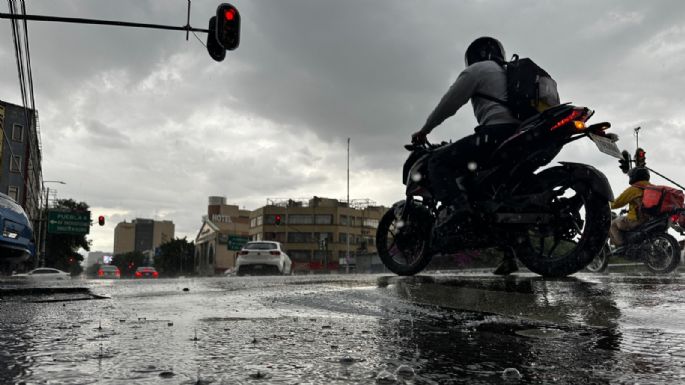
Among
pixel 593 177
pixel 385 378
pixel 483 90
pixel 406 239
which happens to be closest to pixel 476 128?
pixel 483 90

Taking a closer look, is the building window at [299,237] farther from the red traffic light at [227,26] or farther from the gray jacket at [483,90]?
the gray jacket at [483,90]

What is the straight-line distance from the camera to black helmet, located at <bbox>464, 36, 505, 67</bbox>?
5.36 meters

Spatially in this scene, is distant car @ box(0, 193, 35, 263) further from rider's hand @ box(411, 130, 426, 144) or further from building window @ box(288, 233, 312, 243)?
building window @ box(288, 233, 312, 243)

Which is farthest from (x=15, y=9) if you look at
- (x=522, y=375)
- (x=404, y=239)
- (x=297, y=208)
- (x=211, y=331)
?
(x=297, y=208)

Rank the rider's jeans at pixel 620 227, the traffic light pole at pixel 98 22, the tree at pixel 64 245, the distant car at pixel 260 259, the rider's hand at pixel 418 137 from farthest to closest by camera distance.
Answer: the tree at pixel 64 245 < the distant car at pixel 260 259 < the traffic light pole at pixel 98 22 < the rider's jeans at pixel 620 227 < the rider's hand at pixel 418 137

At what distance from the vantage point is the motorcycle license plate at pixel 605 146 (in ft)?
14.4

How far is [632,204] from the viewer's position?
9805 mm

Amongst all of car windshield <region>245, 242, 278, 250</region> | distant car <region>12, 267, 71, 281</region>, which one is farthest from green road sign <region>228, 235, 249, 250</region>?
car windshield <region>245, 242, 278, 250</region>

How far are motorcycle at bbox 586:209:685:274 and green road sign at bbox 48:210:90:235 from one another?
4591cm

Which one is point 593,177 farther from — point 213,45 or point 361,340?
point 213,45

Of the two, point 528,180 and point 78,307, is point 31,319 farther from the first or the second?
point 528,180

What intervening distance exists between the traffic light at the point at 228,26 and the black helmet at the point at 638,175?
33.0 ft

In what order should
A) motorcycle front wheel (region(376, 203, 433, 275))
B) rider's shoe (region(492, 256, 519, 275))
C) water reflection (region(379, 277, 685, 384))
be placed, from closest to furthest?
water reflection (region(379, 277, 685, 384)), rider's shoe (region(492, 256, 519, 275)), motorcycle front wheel (region(376, 203, 433, 275))

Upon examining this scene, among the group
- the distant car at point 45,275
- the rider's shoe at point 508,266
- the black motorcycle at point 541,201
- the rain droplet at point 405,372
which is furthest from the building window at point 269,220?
the rain droplet at point 405,372
